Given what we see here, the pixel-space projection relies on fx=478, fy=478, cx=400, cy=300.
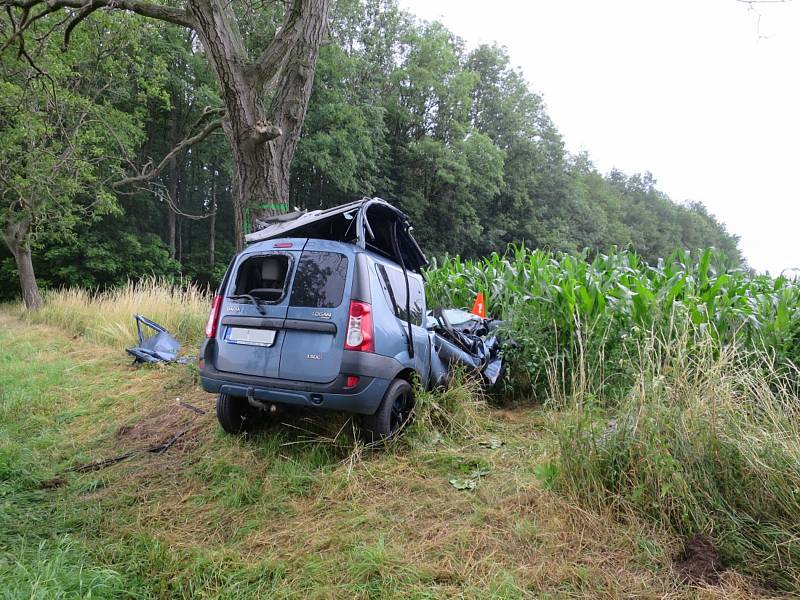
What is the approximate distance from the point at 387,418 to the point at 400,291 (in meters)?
1.13

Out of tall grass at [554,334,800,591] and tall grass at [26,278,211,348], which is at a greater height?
tall grass at [554,334,800,591]

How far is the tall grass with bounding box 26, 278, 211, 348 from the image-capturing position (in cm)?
881

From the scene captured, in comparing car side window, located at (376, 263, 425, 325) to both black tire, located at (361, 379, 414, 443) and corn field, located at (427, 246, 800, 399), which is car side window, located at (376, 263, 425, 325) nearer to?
black tire, located at (361, 379, 414, 443)

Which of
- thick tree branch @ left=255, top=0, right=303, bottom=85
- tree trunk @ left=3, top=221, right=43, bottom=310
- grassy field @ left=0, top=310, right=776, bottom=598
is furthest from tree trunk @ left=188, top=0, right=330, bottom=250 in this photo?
tree trunk @ left=3, top=221, right=43, bottom=310

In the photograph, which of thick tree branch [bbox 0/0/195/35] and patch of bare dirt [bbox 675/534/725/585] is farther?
thick tree branch [bbox 0/0/195/35]

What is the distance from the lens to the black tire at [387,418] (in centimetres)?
362

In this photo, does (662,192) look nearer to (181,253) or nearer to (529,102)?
(529,102)

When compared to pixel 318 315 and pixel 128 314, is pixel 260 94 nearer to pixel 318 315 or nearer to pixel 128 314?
pixel 318 315

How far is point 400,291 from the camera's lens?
420cm

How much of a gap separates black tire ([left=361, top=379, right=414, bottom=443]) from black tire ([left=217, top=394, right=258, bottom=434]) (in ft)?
3.74

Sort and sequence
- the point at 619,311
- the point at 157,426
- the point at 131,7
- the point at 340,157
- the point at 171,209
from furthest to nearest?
the point at 171,209 < the point at 340,157 < the point at 131,7 < the point at 619,311 < the point at 157,426

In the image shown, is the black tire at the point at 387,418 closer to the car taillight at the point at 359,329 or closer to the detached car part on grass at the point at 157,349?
the car taillight at the point at 359,329

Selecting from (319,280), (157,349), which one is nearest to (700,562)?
Result: (319,280)

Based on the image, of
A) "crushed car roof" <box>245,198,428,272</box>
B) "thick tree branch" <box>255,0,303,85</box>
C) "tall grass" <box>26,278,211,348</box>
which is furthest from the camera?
"tall grass" <box>26,278,211,348</box>
